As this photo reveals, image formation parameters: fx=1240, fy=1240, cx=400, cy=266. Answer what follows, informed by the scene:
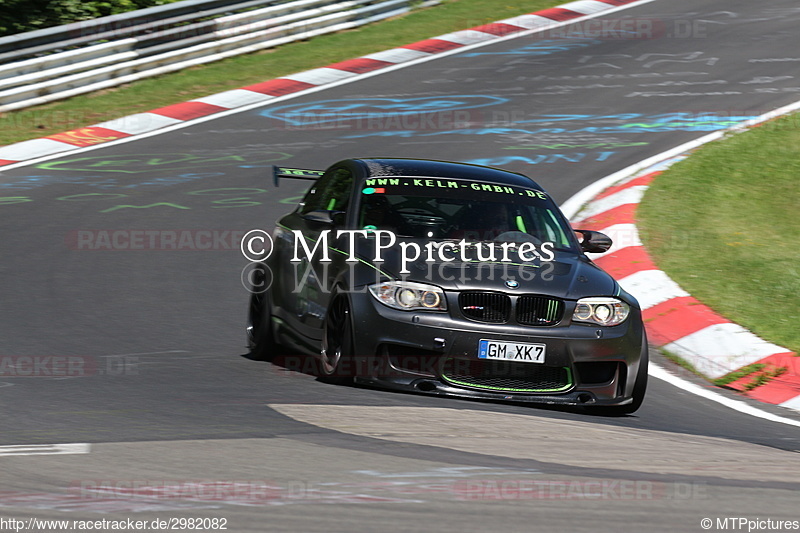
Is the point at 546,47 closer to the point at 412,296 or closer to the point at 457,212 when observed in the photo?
the point at 457,212

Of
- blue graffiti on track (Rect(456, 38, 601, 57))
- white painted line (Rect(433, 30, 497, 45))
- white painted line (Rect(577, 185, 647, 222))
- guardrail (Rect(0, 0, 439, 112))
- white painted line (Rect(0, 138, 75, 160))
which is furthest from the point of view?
white painted line (Rect(433, 30, 497, 45))

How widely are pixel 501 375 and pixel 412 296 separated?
0.67 meters

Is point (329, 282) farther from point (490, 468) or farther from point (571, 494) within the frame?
point (571, 494)

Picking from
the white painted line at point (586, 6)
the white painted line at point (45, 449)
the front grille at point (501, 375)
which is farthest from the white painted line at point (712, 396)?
the white painted line at point (586, 6)

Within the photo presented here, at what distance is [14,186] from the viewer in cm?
1311

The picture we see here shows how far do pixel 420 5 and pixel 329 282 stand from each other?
17.1m

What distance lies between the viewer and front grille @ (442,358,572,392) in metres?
6.95

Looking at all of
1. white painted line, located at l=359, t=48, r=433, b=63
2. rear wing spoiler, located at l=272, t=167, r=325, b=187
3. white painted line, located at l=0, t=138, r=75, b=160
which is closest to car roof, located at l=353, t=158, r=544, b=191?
rear wing spoiler, located at l=272, t=167, r=325, b=187

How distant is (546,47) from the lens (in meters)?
20.9

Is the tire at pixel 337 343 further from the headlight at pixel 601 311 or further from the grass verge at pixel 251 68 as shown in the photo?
the grass verge at pixel 251 68

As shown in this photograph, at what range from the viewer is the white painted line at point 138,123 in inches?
624

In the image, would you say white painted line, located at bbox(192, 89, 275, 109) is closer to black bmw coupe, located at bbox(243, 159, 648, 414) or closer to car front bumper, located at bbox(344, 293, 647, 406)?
black bmw coupe, located at bbox(243, 159, 648, 414)

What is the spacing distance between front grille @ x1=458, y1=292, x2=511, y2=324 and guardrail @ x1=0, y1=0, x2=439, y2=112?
10.8 meters

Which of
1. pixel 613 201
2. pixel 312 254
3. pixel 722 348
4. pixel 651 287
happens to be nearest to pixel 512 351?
pixel 312 254
